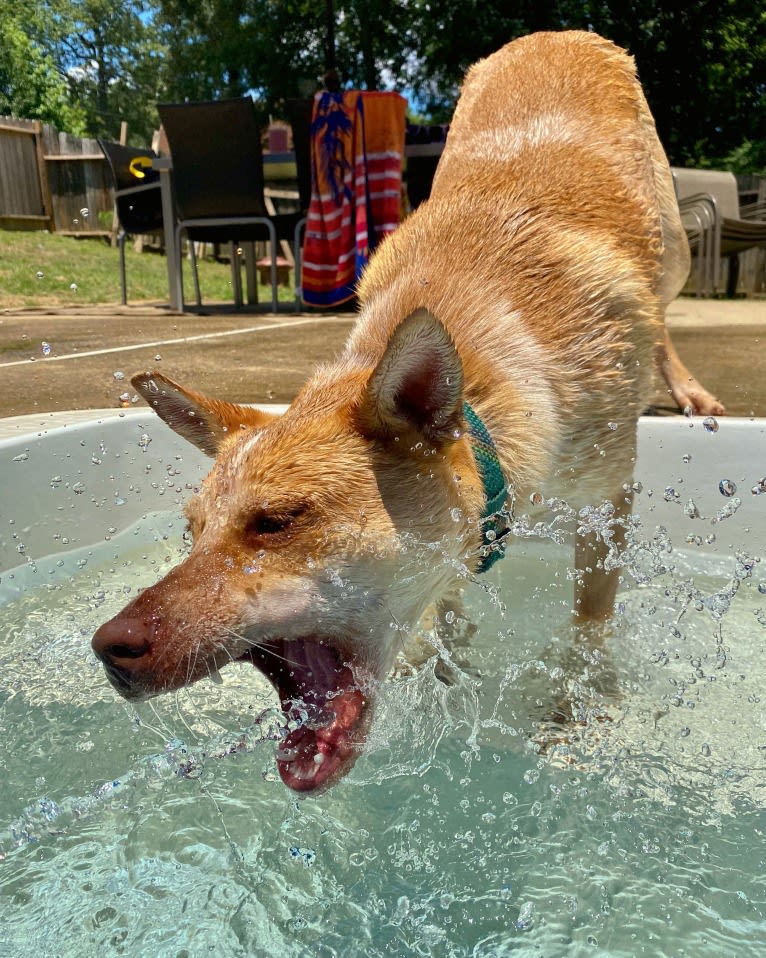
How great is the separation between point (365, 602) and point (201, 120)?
25.8 ft

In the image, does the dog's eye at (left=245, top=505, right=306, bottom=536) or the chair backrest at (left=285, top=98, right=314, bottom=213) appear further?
the chair backrest at (left=285, top=98, right=314, bottom=213)

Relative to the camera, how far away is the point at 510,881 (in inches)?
74.9

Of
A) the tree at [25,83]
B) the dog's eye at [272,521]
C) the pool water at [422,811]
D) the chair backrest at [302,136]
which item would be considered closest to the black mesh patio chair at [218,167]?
the chair backrest at [302,136]

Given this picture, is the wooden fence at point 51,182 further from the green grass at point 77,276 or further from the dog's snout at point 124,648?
the dog's snout at point 124,648

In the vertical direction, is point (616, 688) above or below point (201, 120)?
below

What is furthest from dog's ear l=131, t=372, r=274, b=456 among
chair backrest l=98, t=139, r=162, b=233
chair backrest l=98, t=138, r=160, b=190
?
chair backrest l=98, t=139, r=162, b=233

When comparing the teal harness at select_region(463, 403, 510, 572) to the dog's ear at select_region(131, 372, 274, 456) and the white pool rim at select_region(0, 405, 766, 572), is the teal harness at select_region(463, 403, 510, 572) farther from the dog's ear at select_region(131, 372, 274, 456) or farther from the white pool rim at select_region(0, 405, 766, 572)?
the white pool rim at select_region(0, 405, 766, 572)

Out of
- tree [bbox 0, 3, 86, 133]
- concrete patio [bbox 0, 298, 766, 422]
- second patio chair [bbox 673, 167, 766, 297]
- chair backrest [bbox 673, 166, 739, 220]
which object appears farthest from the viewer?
tree [bbox 0, 3, 86, 133]

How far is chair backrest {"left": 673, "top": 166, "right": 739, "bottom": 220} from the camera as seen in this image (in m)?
12.3

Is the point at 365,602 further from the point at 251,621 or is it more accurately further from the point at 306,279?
the point at 306,279

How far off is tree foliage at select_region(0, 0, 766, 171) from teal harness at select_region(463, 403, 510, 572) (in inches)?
609

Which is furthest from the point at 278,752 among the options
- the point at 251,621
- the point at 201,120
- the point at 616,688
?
the point at 201,120

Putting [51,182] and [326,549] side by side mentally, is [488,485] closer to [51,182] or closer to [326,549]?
[326,549]

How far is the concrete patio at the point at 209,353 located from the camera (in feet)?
16.4
